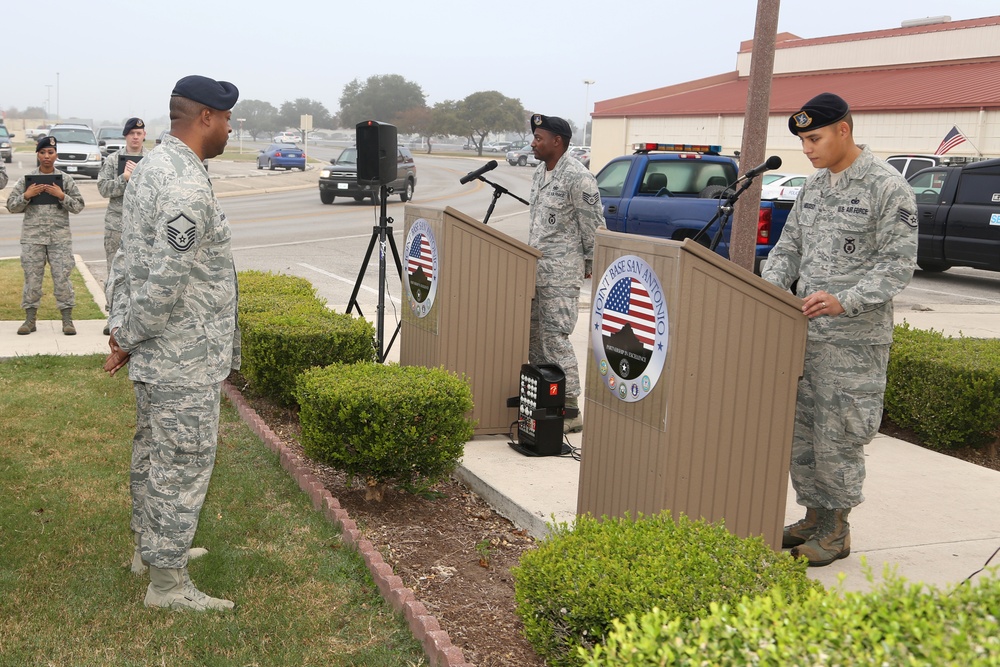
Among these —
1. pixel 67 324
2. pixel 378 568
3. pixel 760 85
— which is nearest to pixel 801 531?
pixel 378 568

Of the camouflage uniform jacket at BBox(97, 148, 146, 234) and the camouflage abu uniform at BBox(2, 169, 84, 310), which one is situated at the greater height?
the camouflage uniform jacket at BBox(97, 148, 146, 234)

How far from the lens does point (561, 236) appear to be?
6.43 metres

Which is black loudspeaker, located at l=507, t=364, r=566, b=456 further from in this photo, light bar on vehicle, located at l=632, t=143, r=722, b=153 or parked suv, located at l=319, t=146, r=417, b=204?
parked suv, located at l=319, t=146, r=417, b=204

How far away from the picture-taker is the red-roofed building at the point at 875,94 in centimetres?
2872

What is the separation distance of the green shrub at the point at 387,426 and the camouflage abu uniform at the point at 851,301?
1.71m

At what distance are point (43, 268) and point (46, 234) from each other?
31 cm

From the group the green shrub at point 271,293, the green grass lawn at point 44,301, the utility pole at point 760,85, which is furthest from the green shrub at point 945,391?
the green grass lawn at point 44,301

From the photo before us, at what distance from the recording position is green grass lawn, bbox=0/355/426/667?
3.58 metres

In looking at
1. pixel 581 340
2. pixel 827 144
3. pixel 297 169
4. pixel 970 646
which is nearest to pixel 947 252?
pixel 581 340

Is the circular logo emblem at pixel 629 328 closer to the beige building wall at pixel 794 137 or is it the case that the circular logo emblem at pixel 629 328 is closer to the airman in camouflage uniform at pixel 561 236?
the airman in camouflage uniform at pixel 561 236

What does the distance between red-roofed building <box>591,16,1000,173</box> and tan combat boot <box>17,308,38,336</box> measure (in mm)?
25466

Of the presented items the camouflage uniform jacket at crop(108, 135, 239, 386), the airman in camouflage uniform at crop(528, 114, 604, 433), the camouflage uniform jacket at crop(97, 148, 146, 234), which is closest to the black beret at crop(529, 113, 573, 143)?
the airman in camouflage uniform at crop(528, 114, 604, 433)

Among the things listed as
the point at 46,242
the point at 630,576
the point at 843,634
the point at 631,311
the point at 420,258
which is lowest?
the point at 630,576

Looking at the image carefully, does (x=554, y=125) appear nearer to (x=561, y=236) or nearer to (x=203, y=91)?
(x=561, y=236)
